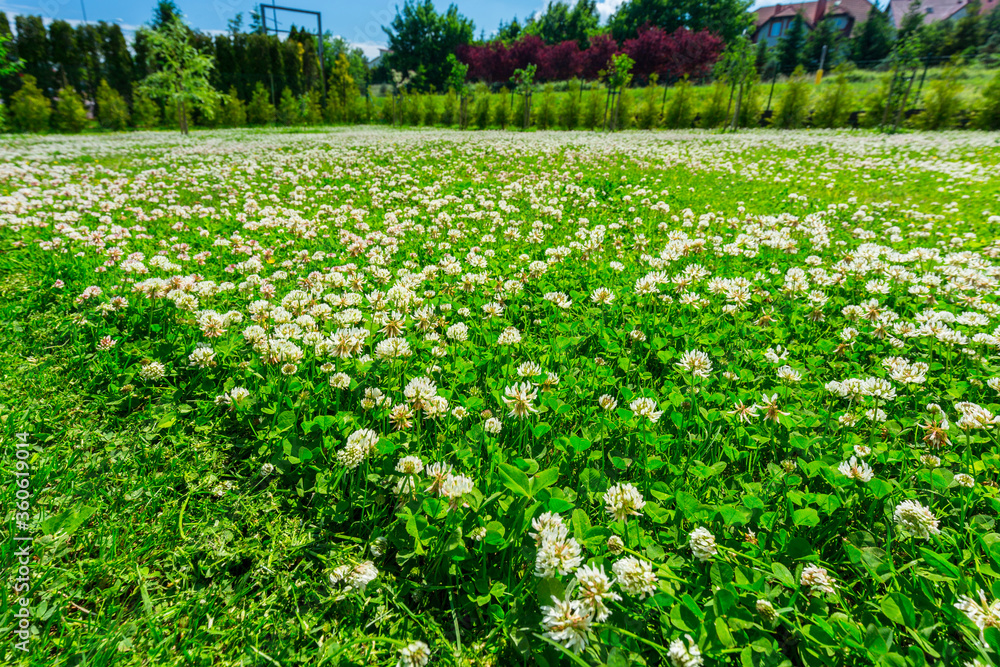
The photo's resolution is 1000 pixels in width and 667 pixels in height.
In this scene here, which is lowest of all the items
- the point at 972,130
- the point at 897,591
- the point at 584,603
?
the point at 897,591

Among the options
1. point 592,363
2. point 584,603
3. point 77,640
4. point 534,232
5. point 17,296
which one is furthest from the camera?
point 534,232

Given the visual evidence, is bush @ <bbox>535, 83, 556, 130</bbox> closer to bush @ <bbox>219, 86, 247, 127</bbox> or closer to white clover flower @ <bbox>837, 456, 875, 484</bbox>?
bush @ <bbox>219, 86, 247, 127</bbox>

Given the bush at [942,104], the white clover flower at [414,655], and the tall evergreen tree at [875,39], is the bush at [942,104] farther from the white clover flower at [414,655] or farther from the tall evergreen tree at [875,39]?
the tall evergreen tree at [875,39]

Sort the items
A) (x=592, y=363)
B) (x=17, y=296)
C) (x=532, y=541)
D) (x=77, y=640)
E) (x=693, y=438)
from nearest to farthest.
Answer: (x=77, y=640), (x=532, y=541), (x=693, y=438), (x=592, y=363), (x=17, y=296)

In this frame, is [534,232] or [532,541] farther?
[534,232]

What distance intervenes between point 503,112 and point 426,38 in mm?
46783

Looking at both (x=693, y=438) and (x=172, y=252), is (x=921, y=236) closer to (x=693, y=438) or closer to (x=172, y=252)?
(x=693, y=438)

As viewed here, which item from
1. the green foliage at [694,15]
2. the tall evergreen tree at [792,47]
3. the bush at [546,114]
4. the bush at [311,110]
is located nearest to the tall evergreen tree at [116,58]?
the bush at [311,110]

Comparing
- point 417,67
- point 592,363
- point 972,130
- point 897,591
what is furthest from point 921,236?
point 417,67

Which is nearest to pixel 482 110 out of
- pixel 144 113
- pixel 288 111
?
pixel 288 111

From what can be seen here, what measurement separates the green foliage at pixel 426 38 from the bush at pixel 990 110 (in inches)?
2345

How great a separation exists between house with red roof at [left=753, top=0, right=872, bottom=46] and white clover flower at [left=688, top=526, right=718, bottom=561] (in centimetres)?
9484

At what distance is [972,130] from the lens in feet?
66.8

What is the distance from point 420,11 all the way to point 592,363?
79096 millimetres
